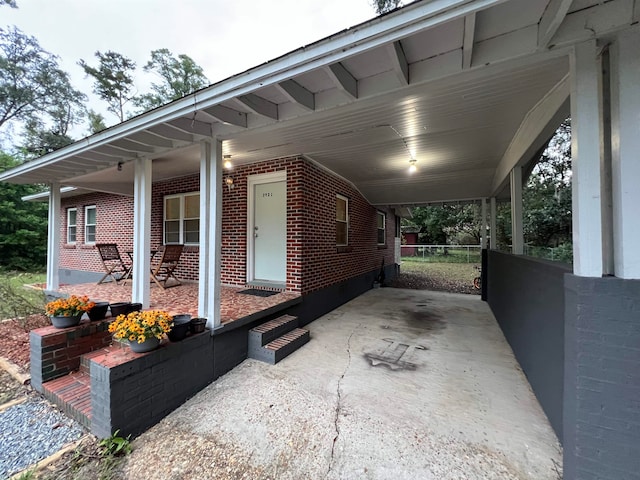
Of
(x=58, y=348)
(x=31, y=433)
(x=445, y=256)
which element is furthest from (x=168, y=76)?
(x=445, y=256)

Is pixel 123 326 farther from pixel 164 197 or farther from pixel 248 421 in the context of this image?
pixel 164 197

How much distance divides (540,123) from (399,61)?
1.84 metres

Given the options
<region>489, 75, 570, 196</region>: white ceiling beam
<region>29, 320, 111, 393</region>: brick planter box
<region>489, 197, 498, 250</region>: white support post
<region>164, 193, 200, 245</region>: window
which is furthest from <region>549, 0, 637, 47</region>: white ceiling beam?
<region>164, 193, 200, 245</region>: window

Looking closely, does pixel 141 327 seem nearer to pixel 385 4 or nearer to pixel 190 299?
pixel 190 299

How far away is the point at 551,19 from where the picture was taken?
1556 millimetres

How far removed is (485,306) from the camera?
20.2 feet

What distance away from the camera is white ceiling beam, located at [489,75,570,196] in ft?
7.40

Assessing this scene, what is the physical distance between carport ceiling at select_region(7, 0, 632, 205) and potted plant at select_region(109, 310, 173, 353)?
1.93 metres

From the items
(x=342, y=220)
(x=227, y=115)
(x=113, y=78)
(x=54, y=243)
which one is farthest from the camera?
(x=113, y=78)

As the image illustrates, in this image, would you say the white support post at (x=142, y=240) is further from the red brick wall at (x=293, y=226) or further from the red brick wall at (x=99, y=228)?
the red brick wall at (x=99, y=228)

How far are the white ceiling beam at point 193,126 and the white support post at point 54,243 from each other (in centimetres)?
417

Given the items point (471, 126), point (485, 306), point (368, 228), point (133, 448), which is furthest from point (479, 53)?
point (368, 228)

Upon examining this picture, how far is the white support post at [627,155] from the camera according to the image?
1444mm

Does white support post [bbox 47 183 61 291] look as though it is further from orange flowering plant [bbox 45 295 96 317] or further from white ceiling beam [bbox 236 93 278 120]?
white ceiling beam [bbox 236 93 278 120]
